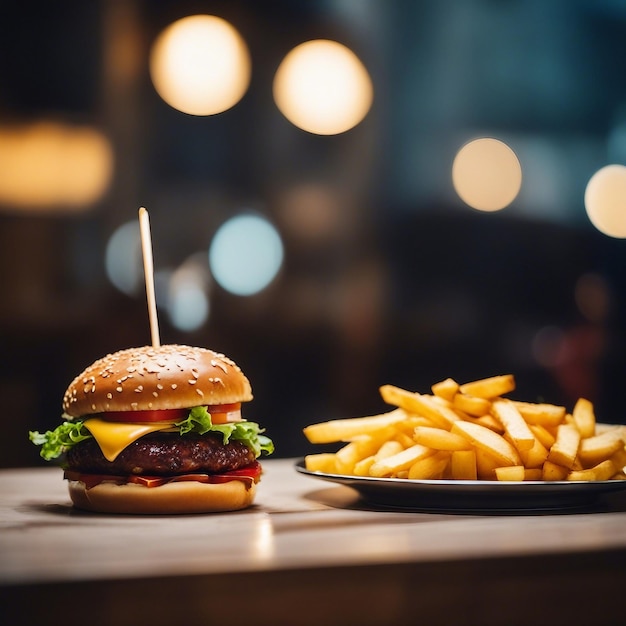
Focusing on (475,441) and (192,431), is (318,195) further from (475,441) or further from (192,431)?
(475,441)

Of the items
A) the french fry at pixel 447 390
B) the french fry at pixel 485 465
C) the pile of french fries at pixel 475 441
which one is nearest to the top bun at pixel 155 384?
the pile of french fries at pixel 475 441

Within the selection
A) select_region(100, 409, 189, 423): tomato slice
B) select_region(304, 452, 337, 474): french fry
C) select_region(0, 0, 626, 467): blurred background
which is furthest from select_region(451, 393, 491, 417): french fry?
Answer: select_region(0, 0, 626, 467): blurred background

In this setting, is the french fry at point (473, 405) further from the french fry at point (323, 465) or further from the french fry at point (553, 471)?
the french fry at point (323, 465)

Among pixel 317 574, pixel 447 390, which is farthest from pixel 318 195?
pixel 317 574

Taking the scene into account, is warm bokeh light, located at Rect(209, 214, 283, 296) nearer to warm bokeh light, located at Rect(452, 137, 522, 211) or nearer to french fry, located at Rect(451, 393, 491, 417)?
warm bokeh light, located at Rect(452, 137, 522, 211)

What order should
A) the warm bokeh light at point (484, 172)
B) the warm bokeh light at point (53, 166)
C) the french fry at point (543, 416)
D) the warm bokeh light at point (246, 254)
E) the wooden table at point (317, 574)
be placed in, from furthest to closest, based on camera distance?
the warm bokeh light at point (484, 172), the warm bokeh light at point (246, 254), the warm bokeh light at point (53, 166), the french fry at point (543, 416), the wooden table at point (317, 574)

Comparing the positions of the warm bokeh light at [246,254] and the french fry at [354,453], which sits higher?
the warm bokeh light at [246,254]

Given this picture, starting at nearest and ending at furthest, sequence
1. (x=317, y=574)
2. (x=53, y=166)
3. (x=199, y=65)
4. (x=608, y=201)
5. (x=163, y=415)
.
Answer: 1. (x=317, y=574)
2. (x=163, y=415)
3. (x=53, y=166)
4. (x=199, y=65)
5. (x=608, y=201)
